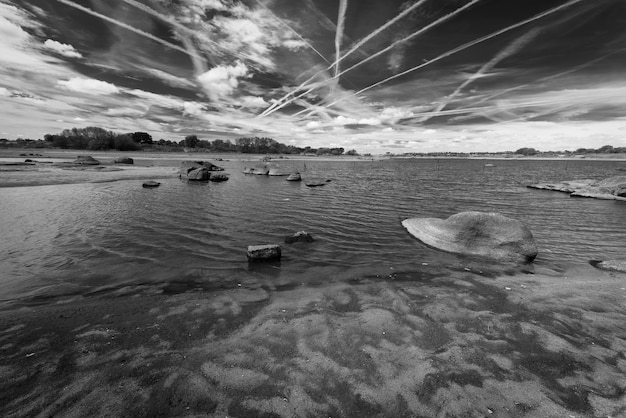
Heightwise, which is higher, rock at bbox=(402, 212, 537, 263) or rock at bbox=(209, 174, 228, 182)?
rock at bbox=(402, 212, 537, 263)

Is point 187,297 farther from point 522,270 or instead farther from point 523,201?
point 523,201

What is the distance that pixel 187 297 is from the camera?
7391mm

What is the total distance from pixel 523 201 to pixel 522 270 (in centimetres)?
2168

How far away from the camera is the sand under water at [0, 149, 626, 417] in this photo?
3938mm

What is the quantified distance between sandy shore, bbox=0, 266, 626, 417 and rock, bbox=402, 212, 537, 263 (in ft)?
8.85

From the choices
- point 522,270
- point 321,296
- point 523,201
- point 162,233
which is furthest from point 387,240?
point 523,201

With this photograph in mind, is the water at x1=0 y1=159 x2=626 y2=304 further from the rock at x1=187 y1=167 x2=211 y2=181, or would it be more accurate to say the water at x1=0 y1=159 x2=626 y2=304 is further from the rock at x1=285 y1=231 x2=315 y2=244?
the rock at x1=187 y1=167 x2=211 y2=181

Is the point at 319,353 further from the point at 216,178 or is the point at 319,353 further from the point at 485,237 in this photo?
the point at 216,178

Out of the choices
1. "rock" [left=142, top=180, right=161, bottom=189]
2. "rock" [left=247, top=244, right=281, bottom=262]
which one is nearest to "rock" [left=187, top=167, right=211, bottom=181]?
"rock" [left=142, top=180, right=161, bottom=189]

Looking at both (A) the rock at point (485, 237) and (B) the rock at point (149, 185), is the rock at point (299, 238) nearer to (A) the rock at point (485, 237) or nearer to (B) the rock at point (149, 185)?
(A) the rock at point (485, 237)

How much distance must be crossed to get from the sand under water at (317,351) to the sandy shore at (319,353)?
0.03 meters

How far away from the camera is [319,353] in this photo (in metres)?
5.11

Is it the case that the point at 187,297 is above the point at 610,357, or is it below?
below

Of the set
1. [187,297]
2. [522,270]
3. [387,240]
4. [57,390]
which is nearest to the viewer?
[57,390]
